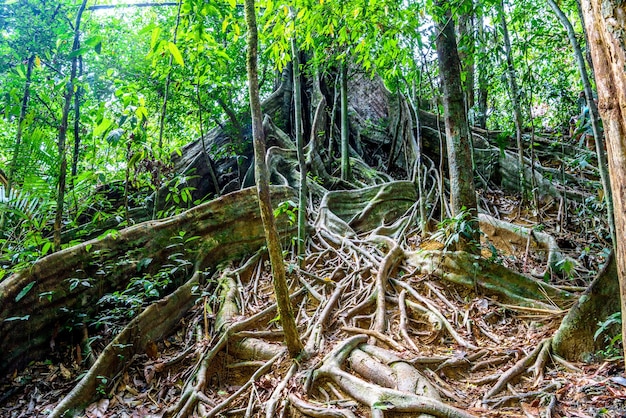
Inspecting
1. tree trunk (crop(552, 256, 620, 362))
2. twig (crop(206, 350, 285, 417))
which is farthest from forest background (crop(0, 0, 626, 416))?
twig (crop(206, 350, 285, 417))

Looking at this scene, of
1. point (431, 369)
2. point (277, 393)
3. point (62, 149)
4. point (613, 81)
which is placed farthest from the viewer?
point (62, 149)

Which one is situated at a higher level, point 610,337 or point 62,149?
point 62,149

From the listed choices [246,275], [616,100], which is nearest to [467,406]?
[616,100]

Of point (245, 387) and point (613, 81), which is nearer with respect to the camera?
point (613, 81)

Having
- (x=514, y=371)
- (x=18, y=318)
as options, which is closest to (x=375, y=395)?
(x=514, y=371)

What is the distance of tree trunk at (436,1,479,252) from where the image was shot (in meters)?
3.94

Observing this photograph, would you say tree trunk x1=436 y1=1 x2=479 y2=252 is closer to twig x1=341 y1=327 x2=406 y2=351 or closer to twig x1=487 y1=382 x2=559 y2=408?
twig x1=341 y1=327 x2=406 y2=351

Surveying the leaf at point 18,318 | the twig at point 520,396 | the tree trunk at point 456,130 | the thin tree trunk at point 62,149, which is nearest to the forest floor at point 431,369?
the twig at point 520,396

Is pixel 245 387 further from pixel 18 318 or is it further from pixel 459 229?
pixel 459 229

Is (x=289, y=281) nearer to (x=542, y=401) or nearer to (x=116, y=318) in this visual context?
(x=116, y=318)

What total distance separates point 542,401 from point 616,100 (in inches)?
70.5

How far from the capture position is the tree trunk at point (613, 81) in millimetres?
1437

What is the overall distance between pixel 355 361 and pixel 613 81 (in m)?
Answer: 2.17

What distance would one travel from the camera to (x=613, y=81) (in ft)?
4.88
